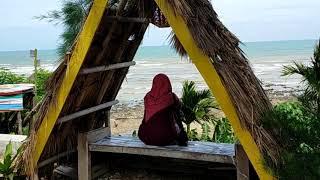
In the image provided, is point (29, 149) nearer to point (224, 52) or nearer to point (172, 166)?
point (172, 166)

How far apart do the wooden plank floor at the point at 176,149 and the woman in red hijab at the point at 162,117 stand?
0.12 m

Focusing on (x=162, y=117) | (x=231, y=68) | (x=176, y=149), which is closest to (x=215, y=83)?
(x=231, y=68)

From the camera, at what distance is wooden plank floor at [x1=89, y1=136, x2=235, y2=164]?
4.79 meters

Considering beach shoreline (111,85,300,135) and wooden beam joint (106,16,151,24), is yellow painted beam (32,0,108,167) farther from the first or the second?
beach shoreline (111,85,300,135)

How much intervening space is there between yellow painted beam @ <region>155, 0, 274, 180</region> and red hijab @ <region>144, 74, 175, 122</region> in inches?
48.2

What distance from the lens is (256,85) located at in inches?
179

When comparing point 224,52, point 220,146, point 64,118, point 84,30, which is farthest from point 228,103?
point 64,118

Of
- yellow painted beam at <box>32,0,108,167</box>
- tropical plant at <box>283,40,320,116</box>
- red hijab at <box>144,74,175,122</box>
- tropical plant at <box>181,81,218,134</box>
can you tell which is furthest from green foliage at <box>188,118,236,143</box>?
tropical plant at <box>283,40,320,116</box>

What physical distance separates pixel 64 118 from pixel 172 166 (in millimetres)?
1794

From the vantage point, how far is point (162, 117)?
17.2ft

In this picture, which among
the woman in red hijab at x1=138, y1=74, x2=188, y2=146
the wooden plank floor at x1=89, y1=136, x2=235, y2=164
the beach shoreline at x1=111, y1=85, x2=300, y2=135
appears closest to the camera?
the wooden plank floor at x1=89, y1=136, x2=235, y2=164

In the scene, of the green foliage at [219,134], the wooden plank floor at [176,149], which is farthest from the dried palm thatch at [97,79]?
the green foliage at [219,134]

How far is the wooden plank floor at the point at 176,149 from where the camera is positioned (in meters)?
4.79

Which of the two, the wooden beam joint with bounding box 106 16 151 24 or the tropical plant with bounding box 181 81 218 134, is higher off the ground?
the wooden beam joint with bounding box 106 16 151 24
